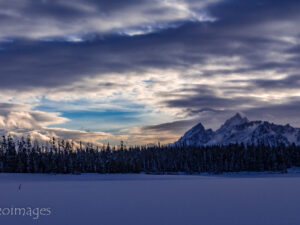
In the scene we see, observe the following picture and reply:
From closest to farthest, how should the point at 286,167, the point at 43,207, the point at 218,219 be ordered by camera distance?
the point at 218,219, the point at 43,207, the point at 286,167

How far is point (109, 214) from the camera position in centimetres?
2141

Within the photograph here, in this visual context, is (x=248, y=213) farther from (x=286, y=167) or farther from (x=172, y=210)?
(x=286, y=167)

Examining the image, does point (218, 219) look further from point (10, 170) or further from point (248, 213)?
point (10, 170)

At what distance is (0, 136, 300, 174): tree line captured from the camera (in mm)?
124188

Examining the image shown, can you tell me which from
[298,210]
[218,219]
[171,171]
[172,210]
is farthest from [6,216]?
[171,171]

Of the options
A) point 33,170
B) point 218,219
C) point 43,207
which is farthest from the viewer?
point 33,170

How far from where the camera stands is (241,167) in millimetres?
159625

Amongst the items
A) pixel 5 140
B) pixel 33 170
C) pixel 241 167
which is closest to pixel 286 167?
pixel 241 167

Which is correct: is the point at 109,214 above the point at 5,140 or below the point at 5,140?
below

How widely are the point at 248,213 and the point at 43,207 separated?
13.4 m

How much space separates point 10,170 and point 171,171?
6820cm

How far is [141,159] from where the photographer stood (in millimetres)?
160875

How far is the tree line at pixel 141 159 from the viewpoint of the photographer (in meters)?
124

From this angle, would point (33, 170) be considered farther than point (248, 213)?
Yes
